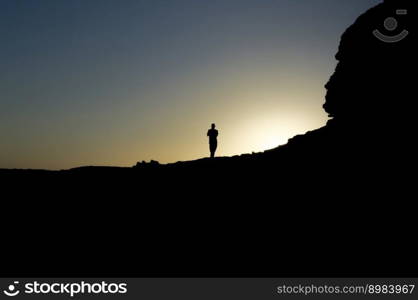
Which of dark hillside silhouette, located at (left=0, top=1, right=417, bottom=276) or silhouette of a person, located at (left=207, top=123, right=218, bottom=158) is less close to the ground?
silhouette of a person, located at (left=207, top=123, right=218, bottom=158)

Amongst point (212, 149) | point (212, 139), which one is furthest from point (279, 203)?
point (212, 139)

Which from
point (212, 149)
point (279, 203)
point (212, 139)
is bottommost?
point (279, 203)

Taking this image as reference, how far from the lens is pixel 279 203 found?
55.2ft

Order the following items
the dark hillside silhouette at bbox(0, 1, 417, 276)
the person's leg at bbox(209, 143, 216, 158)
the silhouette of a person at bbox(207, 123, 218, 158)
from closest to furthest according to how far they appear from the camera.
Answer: the dark hillside silhouette at bbox(0, 1, 417, 276) < the person's leg at bbox(209, 143, 216, 158) < the silhouette of a person at bbox(207, 123, 218, 158)

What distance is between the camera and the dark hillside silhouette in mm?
14141

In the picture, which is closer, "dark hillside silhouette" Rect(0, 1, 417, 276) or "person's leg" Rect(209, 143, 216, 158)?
"dark hillside silhouette" Rect(0, 1, 417, 276)

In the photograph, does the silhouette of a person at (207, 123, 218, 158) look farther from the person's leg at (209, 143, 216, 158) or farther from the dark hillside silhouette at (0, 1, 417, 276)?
the dark hillside silhouette at (0, 1, 417, 276)

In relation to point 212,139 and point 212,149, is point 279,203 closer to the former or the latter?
point 212,149

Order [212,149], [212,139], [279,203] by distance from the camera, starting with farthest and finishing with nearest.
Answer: [212,139] → [212,149] → [279,203]

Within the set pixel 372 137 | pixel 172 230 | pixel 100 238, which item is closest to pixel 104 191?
pixel 100 238

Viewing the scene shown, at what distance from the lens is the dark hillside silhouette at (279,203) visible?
14.1 m

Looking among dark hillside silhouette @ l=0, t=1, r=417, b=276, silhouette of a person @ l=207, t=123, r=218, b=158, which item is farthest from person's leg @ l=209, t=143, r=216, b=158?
dark hillside silhouette @ l=0, t=1, r=417, b=276

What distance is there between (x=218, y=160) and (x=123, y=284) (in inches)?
480

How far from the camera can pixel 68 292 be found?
413 inches
